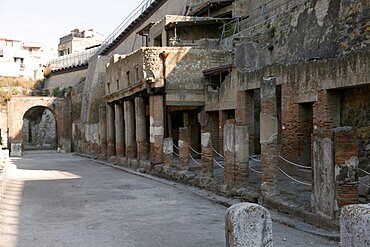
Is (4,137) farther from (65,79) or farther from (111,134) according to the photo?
(111,134)

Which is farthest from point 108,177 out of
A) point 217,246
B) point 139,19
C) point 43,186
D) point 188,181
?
point 139,19

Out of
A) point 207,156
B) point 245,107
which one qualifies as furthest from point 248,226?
point 245,107

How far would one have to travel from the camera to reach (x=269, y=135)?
9.65m

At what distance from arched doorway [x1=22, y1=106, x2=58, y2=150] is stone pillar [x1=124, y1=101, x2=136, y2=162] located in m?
24.6

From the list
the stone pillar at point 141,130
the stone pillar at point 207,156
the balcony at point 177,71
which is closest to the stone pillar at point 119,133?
the stone pillar at point 141,130

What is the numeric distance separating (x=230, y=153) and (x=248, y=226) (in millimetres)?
6222

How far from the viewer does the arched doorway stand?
45812 mm

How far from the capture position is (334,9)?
1270 centimetres

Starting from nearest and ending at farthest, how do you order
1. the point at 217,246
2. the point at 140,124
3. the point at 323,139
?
the point at 217,246 → the point at 323,139 → the point at 140,124

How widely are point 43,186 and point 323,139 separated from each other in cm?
981

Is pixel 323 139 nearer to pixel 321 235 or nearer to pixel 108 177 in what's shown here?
pixel 321 235

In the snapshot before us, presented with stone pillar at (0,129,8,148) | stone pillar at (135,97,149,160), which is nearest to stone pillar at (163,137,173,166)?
stone pillar at (135,97,149,160)

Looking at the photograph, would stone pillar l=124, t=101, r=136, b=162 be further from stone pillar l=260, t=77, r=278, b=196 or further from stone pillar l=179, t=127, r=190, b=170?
stone pillar l=260, t=77, r=278, b=196

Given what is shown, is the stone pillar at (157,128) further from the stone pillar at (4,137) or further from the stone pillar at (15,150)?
the stone pillar at (4,137)
